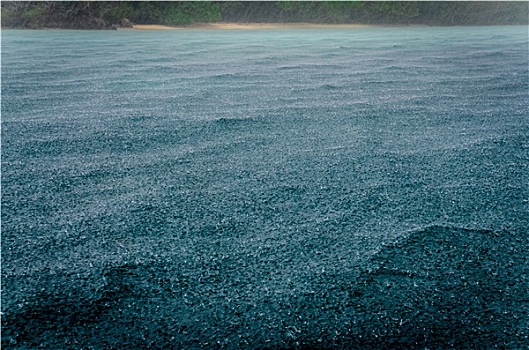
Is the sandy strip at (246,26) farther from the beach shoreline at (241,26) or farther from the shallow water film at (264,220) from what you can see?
the shallow water film at (264,220)

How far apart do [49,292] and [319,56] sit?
11.6ft

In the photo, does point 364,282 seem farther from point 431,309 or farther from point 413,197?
point 413,197

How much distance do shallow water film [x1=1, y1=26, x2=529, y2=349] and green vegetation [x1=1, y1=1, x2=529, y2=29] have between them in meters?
5.41

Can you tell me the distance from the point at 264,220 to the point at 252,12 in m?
8.37

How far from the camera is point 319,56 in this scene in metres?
4.00

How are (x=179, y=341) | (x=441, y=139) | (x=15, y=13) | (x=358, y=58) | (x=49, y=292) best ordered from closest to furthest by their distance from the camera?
(x=179, y=341), (x=49, y=292), (x=441, y=139), (x=358, y=58), (x=15, y=13)

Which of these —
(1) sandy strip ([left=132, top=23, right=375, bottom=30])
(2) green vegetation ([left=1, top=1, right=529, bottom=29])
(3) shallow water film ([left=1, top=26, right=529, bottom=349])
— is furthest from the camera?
(1) sandy strip ([left=132, top=23, right=375, bottom=30])

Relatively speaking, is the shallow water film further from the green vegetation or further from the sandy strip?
the sandy strip

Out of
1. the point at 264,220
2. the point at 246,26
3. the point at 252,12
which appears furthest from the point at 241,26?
the point at 264,220

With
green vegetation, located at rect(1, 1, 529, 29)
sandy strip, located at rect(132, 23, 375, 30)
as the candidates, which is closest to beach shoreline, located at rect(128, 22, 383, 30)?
sandy strip, located at rect(132, 23, 375, 30)

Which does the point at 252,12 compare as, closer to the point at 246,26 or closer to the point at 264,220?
the point at 246,26

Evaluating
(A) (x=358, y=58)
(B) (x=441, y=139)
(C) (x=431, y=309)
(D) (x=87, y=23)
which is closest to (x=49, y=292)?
(C) (x=431, y=309)

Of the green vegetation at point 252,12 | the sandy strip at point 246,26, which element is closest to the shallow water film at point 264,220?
the green vegetation at point 252,12

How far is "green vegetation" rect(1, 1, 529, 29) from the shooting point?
7074mm
